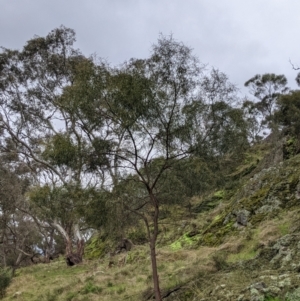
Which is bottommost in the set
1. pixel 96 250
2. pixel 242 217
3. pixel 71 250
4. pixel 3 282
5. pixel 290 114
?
pixel 3 282

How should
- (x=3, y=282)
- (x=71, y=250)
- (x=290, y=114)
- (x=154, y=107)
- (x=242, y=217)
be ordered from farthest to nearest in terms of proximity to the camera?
(x=290, y=114)
(x=71, y=250)
(x=3, y=282)
(x=242, y=217)
(x=154, y=107)

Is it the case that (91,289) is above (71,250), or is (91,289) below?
below


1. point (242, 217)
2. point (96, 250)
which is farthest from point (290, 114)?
point (242, 217)

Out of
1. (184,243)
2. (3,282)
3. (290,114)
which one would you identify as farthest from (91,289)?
(290,114)

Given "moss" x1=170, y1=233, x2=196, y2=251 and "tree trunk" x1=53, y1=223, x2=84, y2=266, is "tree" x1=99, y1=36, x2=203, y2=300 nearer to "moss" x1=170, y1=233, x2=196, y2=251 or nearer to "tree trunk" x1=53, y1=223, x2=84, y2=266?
"moss" x1=170, y1=233, x2=196, y2=251

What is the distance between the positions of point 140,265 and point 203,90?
23.5 ft

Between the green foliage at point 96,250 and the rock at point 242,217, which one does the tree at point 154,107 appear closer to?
the rock at point 242,217

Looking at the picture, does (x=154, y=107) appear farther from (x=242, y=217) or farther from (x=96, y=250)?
(x=96, y=250)

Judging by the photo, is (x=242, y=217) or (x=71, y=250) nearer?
(x=242, y=217)

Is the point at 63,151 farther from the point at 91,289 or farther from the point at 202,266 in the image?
the point at 91,289

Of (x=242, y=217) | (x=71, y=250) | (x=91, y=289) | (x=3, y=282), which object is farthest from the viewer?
(x=71, y=250)

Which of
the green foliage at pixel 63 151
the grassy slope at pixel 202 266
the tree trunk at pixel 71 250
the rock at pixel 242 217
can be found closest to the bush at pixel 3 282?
the grassy slope at pixel 202 266

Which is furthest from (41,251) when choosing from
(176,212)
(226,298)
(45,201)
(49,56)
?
(226,298)

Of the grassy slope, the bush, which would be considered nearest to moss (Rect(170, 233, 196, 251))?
the grassy slope
